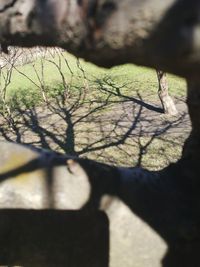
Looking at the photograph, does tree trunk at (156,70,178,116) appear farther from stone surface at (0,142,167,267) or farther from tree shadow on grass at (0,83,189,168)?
stone surface at (0,142,167,267)

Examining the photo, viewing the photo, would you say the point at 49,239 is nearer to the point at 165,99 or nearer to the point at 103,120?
the point at 165,99

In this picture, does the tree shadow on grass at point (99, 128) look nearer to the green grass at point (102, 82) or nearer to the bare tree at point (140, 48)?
the green grass at point (102, 82)

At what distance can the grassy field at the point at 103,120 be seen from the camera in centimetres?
748

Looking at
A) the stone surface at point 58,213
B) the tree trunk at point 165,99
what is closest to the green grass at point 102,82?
the tree trunk at point 165,99

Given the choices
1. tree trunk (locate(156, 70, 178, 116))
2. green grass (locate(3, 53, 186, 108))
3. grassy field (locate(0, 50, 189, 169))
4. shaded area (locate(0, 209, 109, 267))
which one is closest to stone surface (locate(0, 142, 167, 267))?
shaded area (locate(0, 209, 109, 267))

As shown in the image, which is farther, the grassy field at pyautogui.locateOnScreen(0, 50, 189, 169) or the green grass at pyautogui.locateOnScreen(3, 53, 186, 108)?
the green grass at pyautogui.locateOnScreen(3, 53, 186, 108)

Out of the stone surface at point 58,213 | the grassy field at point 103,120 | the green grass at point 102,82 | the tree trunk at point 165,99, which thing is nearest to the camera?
the stone surface at point 58,213

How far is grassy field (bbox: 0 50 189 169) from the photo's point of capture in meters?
7.48

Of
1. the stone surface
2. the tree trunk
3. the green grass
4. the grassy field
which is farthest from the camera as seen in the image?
the green grass

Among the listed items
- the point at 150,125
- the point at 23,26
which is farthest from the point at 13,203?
the point at 150,125

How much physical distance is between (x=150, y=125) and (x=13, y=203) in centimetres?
713

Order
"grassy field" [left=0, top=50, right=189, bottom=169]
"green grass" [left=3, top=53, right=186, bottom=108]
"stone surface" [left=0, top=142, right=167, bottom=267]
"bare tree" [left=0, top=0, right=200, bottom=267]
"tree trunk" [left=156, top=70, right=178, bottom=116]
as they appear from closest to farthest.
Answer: "bare tree" [left=0, top=0, right=200, bottom=267] → "stone surface" [left=0, top=142, right=167, bottom=267] → "grassy field" [left=0, top=50, right=189, bottom=169] → "tree trunk" [left=156, top=70, right=178, bottom=116] → "green grass" [left=3, top=53, right=186, bottom=108]

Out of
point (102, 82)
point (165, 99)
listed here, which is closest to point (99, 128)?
point (165, 99)

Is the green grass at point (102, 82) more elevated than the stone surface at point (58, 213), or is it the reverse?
the stone surface at point (58, 213)
